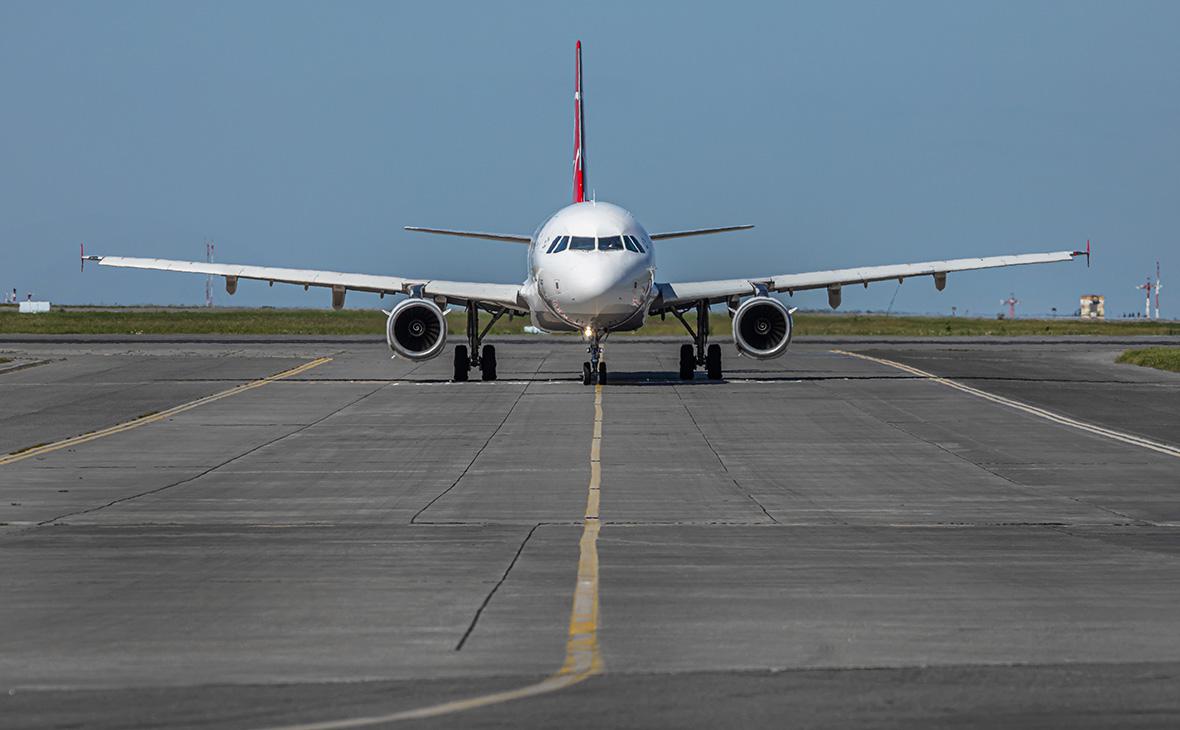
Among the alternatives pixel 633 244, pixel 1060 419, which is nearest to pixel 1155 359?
pixel 633 244

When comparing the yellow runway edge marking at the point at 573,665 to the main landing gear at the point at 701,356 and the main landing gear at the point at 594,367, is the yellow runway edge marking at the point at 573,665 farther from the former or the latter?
the main landing gear at the point at 701,356

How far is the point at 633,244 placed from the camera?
40562mm

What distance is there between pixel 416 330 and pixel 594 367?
443 cm

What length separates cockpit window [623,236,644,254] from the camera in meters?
40.5

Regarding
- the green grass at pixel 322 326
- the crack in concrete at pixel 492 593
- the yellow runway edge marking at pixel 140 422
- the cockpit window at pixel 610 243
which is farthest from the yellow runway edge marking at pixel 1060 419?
the green grass at pixel 322 326

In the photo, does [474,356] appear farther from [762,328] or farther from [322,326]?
[322,326]

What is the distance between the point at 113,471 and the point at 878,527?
11251 mm

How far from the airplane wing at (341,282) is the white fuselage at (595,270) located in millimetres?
2956

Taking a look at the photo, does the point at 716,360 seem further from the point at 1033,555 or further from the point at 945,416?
the point at 1033,555

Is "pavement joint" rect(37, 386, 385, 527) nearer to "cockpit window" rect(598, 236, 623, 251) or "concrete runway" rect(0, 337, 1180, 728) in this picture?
"concrete runway" rect(0, 337, 1180, 728)

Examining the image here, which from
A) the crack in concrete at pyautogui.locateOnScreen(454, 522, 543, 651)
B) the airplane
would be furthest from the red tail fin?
the crack in concrete at pyautogui.locateOnScreen(454, 522, 543, 651)

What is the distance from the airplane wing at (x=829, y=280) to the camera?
4522cm

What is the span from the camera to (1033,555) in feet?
53.1

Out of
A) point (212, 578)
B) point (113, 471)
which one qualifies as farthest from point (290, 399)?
point (212, 578)
